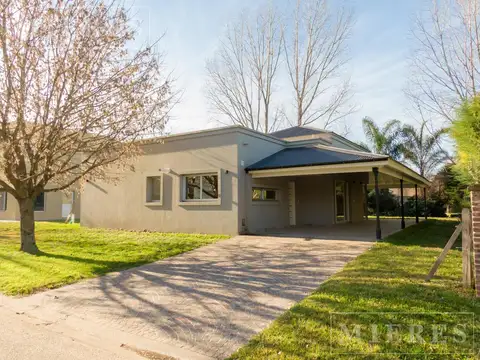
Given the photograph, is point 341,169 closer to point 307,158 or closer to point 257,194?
point 307,158

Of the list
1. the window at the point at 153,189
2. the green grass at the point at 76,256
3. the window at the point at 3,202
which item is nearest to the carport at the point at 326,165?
the green grass at the point at 76,256

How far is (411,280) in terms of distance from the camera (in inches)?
224

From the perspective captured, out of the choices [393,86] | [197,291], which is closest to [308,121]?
[393,86]

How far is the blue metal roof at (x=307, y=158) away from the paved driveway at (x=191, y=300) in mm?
3865

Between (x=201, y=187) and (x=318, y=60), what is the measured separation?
19288mm

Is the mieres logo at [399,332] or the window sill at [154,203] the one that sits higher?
the window sill at [154,203]

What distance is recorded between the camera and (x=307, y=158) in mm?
13312

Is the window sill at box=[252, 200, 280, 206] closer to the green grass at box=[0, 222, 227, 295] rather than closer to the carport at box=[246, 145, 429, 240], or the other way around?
the carport at box=[246, 145, 429, 240]

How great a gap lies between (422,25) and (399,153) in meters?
15.0

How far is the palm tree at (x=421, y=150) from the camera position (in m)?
26.9

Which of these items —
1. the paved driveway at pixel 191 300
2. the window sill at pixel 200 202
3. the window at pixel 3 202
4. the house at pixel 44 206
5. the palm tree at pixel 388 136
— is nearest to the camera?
the paved driveway at pixel 191 300

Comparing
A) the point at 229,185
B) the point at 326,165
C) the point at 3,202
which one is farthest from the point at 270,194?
the point at 3,202

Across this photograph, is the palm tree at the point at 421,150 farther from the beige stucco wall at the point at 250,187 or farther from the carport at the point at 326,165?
the beige stucco wall at the point at 250,187

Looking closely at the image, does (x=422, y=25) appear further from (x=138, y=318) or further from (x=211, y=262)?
→ (x=138, y=318)
